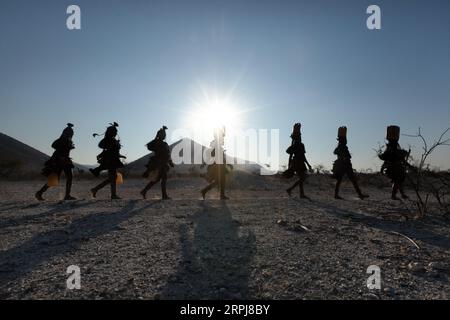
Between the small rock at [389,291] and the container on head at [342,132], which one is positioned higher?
the container on head at [342,132]

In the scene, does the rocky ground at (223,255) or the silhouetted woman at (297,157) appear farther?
the silhouetted woman at (297,157)

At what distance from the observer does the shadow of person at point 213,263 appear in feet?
11.2

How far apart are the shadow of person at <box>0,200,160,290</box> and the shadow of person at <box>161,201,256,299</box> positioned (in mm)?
1331

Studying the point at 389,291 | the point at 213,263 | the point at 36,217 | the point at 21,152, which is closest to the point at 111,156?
the point at 36,217

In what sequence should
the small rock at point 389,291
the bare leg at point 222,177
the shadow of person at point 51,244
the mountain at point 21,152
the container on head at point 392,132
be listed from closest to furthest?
1. the small rock at point 389,291
2. the shadow of person at point 51,244
3. the bare leg at point 222,177
4. the container on head at point 392,132
5. the mountain at point 21,152

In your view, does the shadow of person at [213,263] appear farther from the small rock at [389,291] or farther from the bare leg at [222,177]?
the bare leg at [222,177]

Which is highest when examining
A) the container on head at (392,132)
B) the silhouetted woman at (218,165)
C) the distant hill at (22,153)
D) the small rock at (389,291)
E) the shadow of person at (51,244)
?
the container on head at (392,132)

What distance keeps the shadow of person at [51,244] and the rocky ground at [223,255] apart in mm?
13

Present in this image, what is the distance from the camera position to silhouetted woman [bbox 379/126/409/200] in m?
11.9

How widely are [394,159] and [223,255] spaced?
8.94 meters

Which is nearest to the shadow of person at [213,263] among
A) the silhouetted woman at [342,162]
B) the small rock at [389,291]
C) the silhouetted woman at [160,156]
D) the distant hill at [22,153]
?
the small rock at [389,291]
